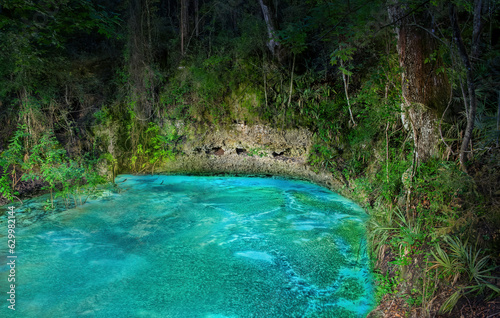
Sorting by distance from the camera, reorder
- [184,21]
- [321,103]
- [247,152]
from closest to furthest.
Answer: [321,103], [247,152], [184,21]

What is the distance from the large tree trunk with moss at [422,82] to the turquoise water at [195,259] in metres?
1.61

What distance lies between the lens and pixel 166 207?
6000 millimetres

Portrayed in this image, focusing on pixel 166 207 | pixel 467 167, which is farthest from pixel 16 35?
pixel 467 167

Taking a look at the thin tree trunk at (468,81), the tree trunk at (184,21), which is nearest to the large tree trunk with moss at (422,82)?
the thin tree trunk at (468,81)

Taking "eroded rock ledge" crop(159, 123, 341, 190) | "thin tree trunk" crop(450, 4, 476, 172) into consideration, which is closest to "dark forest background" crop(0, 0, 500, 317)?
"thin tree trunk" crop(450, 4, 476, 172)

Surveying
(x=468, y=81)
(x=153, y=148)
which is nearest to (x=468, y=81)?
(x=468, y=81)

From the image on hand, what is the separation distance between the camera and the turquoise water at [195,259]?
314 centimetres

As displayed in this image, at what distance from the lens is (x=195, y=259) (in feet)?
13.3

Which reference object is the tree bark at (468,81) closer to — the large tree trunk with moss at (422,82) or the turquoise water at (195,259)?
the large tree trunk with moss at (422,82)

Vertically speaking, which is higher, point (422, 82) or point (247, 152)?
point (422, 82)

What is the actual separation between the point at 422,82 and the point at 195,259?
3609 mm

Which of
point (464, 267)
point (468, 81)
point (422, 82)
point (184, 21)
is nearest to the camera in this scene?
point (464, 267)

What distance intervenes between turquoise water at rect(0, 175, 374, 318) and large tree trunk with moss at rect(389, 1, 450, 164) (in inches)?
63.5

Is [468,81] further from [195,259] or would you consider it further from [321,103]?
[321,103]
